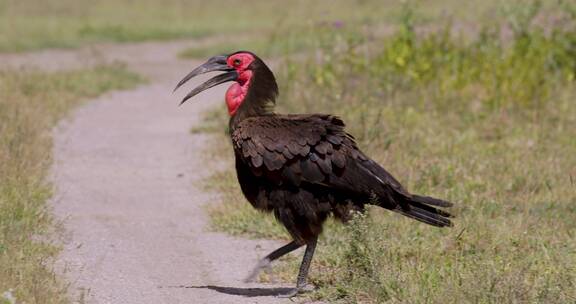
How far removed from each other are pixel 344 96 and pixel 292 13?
14970mm

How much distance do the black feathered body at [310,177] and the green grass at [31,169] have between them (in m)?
1.25

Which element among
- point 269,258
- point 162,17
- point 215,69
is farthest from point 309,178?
point 162,17

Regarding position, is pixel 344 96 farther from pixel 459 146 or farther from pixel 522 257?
pixel 522 257

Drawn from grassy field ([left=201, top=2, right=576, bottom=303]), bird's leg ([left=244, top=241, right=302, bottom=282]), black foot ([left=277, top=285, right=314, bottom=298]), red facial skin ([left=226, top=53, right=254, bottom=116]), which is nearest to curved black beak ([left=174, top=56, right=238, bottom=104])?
red facial skin ([left=226, top=53, right=254, bottom=116])

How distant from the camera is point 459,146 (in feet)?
32.0

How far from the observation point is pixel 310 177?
18.6 feet

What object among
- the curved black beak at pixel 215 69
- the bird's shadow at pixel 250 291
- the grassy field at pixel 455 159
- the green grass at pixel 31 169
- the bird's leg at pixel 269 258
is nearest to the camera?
the green grass at pixel 31 169

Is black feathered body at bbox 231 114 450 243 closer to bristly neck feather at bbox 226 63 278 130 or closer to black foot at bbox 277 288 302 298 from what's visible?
bristly neck feather at bbox 226 63 278 130

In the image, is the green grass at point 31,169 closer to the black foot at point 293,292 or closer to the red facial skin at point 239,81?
the black foot at point 293,292

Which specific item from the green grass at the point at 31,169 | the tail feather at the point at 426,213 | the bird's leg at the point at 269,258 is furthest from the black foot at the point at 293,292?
the green grass at the point at 31,169

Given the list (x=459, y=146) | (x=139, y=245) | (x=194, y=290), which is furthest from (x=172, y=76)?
(x=194, y=290)

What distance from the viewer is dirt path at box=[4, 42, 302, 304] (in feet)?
19.7

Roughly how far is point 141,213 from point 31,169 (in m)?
1.15

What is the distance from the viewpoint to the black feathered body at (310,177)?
5695mm
